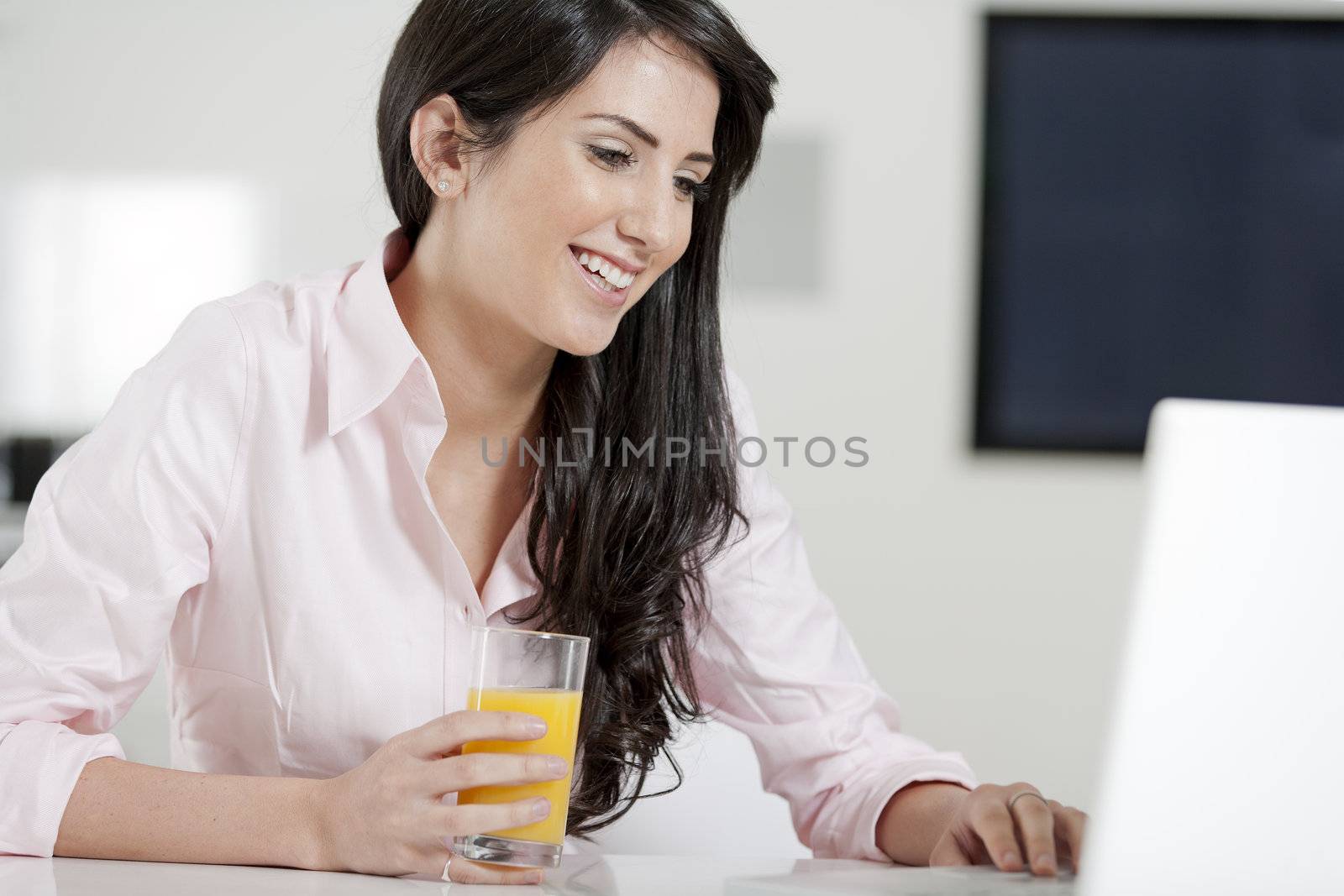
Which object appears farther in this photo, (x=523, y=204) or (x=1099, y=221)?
(x=1099, y=221)

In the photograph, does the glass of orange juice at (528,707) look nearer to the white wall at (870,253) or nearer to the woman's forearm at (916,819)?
the woman's forearm at (916,819)

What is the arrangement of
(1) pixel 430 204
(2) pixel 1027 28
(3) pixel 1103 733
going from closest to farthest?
(3) pixel 1103 733, (1) pixel 430 204, (2) pixel 1027 28

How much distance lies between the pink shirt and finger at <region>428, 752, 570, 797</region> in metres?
0.35

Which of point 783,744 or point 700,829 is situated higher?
point 783,744

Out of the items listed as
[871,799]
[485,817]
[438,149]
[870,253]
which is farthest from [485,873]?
[870,253]

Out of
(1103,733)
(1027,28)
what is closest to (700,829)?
(1103,733)

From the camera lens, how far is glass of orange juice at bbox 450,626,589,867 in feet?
2.85

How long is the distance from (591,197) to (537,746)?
1.94 feet

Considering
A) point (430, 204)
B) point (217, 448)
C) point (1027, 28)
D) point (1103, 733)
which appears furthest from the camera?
point (1027, 28)

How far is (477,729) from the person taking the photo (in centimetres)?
86

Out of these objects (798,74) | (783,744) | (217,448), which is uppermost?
(798,74)

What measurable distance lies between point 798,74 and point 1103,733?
2714 millimetres

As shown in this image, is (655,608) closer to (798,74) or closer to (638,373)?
(638,373)

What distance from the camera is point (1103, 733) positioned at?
54 cm
